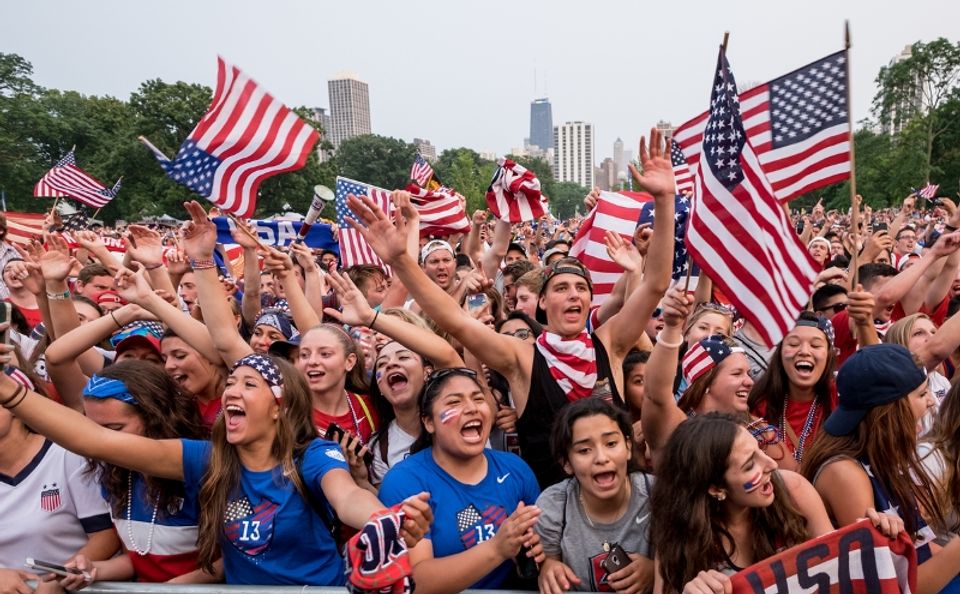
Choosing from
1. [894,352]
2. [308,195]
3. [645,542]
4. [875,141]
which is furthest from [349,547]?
[875,141]

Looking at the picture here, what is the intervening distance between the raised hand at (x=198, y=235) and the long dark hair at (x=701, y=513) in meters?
2.88

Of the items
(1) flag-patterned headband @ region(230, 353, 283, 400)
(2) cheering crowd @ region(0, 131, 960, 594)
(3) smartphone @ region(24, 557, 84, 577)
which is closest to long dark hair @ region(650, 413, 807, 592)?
(2) cheering crowd @ region(0, 131, 960, 594)

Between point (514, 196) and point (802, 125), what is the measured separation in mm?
3694

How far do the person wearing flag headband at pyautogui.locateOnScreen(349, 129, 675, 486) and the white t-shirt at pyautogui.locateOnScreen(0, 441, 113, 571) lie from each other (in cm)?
175

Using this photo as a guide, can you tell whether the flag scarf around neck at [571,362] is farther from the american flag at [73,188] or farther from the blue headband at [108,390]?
the american flag at [73,188]

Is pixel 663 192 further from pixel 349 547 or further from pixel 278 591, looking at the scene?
pixel 278 591

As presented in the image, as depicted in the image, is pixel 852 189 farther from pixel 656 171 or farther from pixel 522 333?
pixel 522 333

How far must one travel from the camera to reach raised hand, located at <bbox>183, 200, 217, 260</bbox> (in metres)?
4.06

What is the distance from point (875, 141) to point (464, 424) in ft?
222

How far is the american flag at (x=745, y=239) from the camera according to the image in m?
3.55

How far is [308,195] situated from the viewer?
5284cm

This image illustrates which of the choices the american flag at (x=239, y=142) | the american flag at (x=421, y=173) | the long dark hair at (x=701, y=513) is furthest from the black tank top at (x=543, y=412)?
the american flag at (x=421, y=173)

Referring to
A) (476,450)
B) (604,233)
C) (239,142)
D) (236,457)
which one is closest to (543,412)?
(476,450)

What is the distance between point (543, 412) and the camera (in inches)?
143
